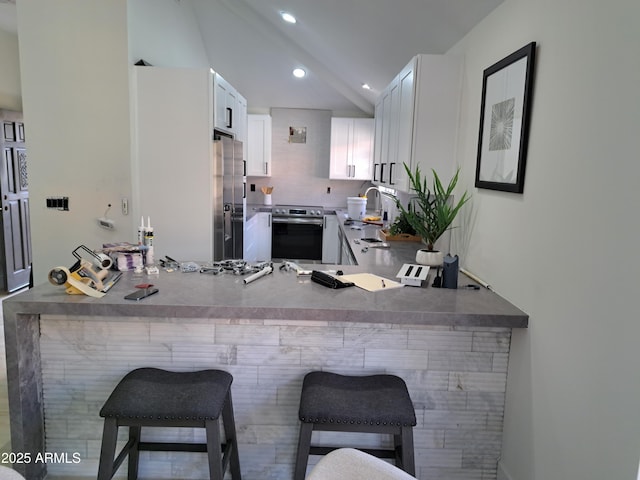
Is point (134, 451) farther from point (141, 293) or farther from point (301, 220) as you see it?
point (301, 220)

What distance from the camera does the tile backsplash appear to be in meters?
6.55

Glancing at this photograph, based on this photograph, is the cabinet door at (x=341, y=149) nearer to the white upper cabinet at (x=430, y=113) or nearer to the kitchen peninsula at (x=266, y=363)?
the white upper cabinet at (x=430, y=113)

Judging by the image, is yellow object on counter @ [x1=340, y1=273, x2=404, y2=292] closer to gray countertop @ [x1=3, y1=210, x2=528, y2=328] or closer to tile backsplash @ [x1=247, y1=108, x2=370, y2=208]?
gray countertop @ [x1=3, y1=210, x2=528, y2=328]

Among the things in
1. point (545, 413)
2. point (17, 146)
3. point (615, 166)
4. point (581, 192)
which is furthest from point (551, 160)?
point (17, 146)

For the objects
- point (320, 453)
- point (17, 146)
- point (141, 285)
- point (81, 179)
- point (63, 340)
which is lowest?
point (320, 453)

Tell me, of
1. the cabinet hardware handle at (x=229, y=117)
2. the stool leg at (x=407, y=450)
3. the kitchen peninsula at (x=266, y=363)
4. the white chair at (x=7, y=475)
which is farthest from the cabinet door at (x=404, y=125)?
the white chair at (x=7, y=475)

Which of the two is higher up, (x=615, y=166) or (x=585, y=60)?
(x=585, y=60)

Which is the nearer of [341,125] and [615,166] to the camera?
[615,166]

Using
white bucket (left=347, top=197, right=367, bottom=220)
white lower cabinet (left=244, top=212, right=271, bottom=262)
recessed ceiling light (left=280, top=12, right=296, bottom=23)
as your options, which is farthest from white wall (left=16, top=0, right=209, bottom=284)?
white bucket (left=347, top=197, right=367, bottom=220)

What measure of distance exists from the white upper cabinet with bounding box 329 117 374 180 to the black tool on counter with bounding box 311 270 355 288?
4177mm

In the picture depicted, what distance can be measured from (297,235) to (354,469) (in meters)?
5.00

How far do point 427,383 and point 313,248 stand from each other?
4113 millimetres

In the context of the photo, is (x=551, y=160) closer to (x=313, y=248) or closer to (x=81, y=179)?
(x=81, y=179)

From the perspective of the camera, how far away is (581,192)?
145 cm
